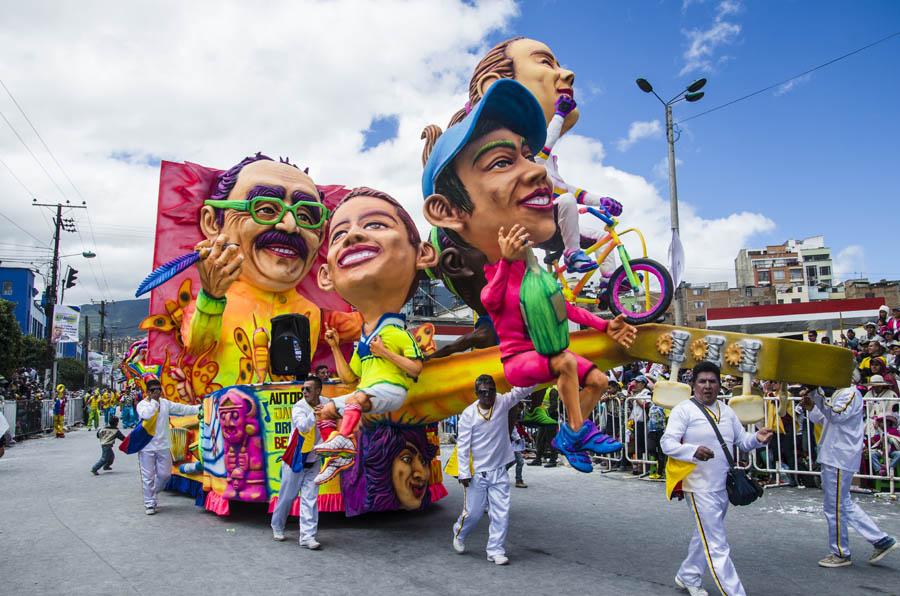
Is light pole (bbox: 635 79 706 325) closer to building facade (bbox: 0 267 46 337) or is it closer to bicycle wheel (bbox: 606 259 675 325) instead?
bicycle wheel (bbox: 606 259 675 325)

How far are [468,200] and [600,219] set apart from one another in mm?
1540

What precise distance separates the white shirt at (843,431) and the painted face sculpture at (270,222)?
592 centimetres

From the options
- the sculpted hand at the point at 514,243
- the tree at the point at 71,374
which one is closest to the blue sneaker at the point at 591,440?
the sculpted hand at the point at 514,243

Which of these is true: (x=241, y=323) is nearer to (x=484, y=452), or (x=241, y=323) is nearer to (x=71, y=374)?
(x=484, y=452)

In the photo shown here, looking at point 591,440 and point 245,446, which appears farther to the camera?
point 245,446

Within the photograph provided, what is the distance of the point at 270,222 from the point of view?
8.02m

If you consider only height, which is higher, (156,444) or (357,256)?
(357,256)

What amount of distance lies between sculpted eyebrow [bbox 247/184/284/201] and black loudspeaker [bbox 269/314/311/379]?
1.57 meters

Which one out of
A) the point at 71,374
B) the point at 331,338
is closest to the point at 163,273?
the point at 331,338

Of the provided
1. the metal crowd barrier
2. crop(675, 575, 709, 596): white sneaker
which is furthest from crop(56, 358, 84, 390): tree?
crop(675, 575, 709, 596): white sneaker

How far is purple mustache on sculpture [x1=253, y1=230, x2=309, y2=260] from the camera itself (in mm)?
8055

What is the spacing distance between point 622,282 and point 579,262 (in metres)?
0.57

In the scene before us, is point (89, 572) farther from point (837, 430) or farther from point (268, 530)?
point (837, 430)

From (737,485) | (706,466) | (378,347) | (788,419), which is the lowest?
(788,419)
